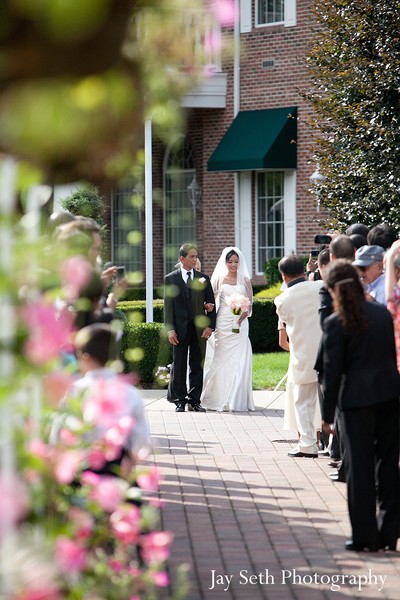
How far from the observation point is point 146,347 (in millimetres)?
16672

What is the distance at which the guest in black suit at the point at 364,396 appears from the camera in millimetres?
6965

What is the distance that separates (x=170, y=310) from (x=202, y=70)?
1140 centimetres

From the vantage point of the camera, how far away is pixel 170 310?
14289 millimetres

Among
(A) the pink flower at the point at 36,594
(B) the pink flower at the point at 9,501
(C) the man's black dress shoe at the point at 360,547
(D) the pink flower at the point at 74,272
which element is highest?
(D) the pink flower at the point at 74,272

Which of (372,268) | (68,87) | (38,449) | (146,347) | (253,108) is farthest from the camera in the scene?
(253,108)

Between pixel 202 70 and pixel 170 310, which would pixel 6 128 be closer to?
pixel 202 70

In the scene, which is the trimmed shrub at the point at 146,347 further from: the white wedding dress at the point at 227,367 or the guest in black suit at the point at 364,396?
the guest in black suit at the point at 364,396

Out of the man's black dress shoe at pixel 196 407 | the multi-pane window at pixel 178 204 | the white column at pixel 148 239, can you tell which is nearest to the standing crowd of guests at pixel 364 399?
the man's black dress shoe at pixel 196 407

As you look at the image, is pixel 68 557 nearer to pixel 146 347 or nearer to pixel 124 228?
pixel 146 347

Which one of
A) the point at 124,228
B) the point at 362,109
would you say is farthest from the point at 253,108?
the point at 362,109

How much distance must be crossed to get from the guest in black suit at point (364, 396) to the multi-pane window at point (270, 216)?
18.3 metres

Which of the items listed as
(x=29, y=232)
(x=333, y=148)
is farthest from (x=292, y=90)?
(x=29, y=232)

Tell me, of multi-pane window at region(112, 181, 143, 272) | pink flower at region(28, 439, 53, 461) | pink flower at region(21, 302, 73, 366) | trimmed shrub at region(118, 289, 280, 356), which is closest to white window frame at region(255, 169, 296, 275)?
trimmed shrub at region(118, 289, 280, 356)

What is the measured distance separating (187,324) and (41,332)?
1184 centimetres
